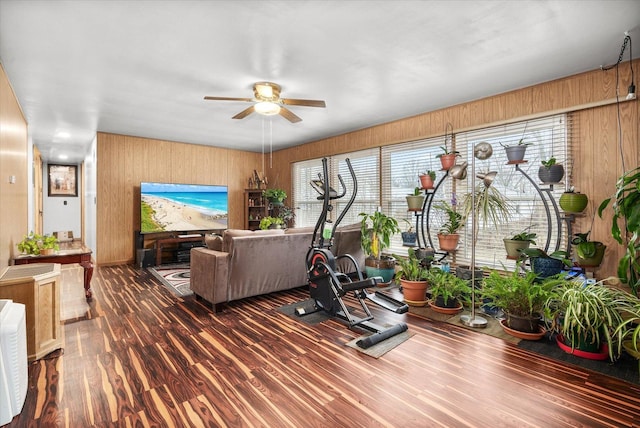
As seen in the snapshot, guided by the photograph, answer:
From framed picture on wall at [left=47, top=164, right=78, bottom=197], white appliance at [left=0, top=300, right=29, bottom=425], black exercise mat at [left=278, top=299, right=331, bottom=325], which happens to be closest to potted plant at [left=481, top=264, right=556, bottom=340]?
black exercise mat at [left=278, top=299, right=331, bottom=325]

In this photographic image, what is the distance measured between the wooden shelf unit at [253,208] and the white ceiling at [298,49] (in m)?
3.27

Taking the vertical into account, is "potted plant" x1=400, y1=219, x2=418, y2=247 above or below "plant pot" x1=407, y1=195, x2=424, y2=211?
below

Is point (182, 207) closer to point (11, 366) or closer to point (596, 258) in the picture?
point (11, 366)

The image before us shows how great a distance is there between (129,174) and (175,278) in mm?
2639

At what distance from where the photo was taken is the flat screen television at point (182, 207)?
611 cm

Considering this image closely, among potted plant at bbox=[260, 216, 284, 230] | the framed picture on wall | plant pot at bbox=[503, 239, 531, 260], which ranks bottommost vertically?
plant pot at bbox=[503, 239, 531, 260]

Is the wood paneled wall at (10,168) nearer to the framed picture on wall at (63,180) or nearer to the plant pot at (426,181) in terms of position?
the plant pot at (426,181)

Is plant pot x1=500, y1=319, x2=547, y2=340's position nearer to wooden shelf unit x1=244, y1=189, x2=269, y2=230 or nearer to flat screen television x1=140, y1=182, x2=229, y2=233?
wooden shelf unit x1=244, y1=189, x2=269, y2=230

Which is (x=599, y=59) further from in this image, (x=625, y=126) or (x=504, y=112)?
(x=504, y=112)

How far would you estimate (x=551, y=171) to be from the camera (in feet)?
10.6

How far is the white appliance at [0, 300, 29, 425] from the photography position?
1.63 m

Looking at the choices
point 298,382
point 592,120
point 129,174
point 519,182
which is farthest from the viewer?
point 129,174

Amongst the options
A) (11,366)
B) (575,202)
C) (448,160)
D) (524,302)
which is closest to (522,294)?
(524,302)

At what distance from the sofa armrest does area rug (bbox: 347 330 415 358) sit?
4.93 ft
